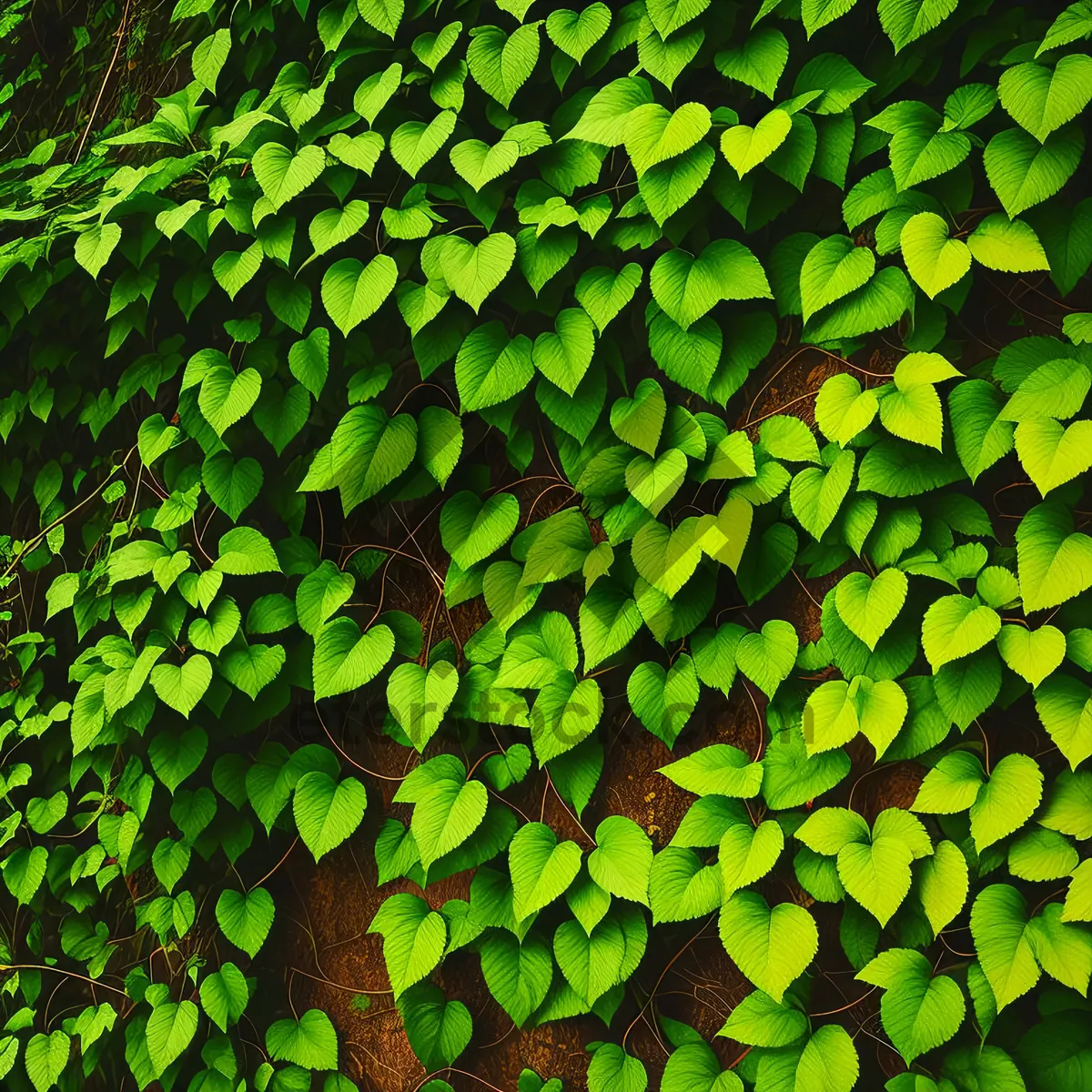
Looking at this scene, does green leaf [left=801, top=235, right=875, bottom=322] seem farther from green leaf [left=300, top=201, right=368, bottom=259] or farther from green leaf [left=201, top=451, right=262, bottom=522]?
green leaf [left=201, top=451, right=262, bottom=522]

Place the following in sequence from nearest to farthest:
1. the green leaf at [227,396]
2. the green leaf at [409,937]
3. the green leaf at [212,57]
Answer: the green leaf at [409,937], the green leaf at [227,396], the green leaf at [212,57]

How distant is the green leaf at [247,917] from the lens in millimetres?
1747

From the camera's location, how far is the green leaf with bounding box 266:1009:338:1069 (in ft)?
5.70

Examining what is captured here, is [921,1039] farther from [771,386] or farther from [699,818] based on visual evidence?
[771,386]

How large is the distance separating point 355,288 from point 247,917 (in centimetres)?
110

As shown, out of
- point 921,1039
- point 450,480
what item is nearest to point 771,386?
point 450,480

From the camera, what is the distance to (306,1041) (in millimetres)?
1760

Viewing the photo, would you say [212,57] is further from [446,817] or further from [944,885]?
[944,885]

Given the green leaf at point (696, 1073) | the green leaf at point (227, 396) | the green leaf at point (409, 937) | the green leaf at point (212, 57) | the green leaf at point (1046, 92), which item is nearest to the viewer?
the green leaf at point (1046, 92)

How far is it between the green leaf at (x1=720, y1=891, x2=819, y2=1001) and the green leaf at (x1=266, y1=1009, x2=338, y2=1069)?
768 mm

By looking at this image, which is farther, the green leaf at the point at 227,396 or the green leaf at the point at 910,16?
the green leaf at the point at 227,396

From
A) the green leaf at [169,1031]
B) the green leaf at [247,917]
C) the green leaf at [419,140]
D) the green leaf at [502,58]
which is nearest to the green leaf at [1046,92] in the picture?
the green leaf at [502,58]

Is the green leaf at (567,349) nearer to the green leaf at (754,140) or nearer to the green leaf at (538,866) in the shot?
the green leaf at (754,140)

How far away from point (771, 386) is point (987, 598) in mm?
440
